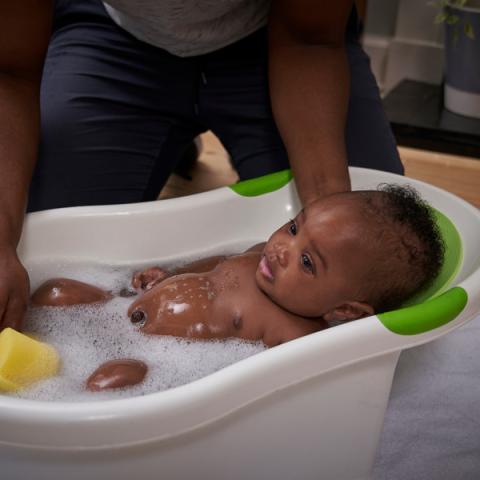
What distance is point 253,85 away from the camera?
1187 millimetres

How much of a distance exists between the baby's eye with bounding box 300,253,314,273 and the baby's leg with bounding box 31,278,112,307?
0.29 metres

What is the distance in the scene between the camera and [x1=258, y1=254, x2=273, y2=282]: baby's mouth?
3.04 ft

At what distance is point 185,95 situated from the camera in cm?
118

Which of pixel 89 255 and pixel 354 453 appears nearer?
pixel 354 453

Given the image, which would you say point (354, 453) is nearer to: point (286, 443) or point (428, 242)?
point (286, 443)

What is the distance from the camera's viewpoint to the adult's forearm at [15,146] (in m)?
0.90

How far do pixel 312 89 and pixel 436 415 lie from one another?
55 cm

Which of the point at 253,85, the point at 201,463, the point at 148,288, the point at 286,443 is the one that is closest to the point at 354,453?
the point at 286,443

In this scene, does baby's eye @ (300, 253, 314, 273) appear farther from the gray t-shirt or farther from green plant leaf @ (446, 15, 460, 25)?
green plant leaf @ (446, 15, 460, 25)

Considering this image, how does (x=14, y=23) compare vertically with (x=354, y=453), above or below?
above

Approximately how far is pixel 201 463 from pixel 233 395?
0.32 ft

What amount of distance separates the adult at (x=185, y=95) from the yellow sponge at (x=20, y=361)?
0.89 ft

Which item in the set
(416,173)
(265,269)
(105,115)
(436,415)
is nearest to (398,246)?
(265,269)

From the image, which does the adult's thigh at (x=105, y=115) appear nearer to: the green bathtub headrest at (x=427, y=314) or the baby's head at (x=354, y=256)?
the baby's head at (x=354, y=256)
